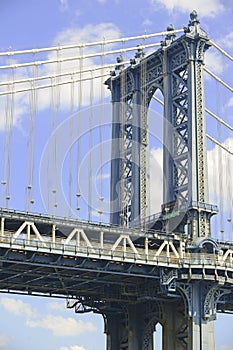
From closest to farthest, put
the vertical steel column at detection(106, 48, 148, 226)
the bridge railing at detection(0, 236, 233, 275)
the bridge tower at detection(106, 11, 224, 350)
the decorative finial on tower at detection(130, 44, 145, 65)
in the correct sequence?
the bridge railing at detection(0, 236, 233, 275)
the bridge tower at detection(106, 11, 224, 350)
the vertical steel column at detection(106, 48, 148, 226)
the decorative finial on tower at detection(130, 44, 145, 65)

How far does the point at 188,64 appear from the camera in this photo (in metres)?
85.6

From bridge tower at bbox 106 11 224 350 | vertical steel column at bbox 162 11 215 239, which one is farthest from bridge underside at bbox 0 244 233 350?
vertical steel column at bbox 162 11 215 239

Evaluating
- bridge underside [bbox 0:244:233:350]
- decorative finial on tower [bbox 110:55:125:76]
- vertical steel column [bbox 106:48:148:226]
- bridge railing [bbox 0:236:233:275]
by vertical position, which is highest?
decorative finial on tower [bbox 110:55:125:76]

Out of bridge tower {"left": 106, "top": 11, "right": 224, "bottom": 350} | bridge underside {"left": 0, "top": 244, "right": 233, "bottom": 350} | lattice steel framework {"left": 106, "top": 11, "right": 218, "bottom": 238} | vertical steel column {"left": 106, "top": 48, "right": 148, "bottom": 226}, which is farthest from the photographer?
vertical steel column {"left": 106, "top": 48, "right": 148, "bottom": 226}

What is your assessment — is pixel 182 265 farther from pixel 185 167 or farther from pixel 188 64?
pixel 188 64

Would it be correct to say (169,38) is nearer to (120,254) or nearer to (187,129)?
(187,129)

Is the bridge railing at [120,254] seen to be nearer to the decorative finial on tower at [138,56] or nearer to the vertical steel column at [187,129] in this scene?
the vertical steel column at [187,129]

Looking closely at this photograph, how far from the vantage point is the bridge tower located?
78.6 meters

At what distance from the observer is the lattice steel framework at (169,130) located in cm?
8150

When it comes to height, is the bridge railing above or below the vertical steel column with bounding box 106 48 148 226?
below

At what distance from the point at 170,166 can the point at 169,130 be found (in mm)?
4031

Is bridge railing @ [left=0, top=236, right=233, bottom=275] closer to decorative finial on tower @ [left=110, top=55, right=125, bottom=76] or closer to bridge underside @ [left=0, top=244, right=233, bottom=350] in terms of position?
bridge underside @ [left=0, top=244, right=233, bottom=350]

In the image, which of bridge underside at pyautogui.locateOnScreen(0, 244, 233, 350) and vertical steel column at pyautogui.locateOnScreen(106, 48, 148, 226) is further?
vertical steel column at pyautogui.locateOnScreen(106, 48, 148, 226)

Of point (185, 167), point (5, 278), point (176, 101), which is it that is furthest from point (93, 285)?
point (176, 101)
